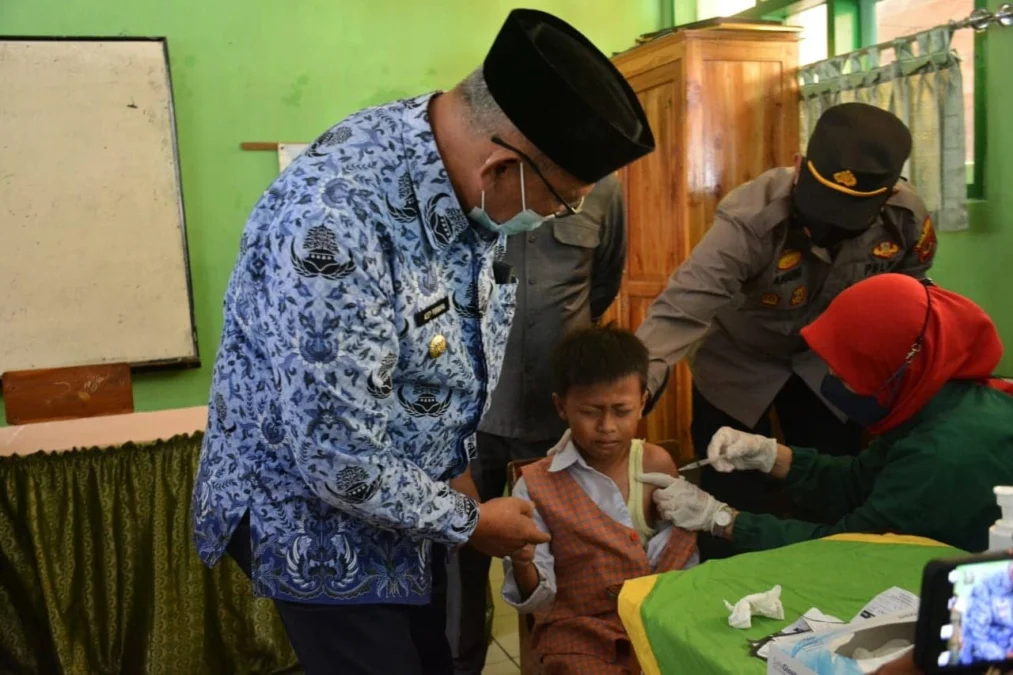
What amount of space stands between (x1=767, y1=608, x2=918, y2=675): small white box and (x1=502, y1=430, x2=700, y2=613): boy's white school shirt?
0.84 meters

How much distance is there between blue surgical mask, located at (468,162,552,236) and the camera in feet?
3.49

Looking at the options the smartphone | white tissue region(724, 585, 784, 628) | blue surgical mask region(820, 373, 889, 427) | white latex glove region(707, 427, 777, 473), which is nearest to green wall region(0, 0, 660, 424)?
white latex glove region(707, 427, 777, 473)

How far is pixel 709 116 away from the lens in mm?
3393

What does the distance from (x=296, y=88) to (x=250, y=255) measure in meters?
3.12

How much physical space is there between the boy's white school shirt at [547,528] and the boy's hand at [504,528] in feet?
1.58

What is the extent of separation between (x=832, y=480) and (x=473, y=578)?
1.01 m

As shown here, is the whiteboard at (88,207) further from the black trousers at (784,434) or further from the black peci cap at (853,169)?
the black peci cap at (853,169)

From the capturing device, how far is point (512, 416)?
2.29 meters

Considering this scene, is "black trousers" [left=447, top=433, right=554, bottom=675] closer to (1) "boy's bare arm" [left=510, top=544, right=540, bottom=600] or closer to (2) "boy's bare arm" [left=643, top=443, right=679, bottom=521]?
(2) "boy's bare arm" [left=643, top=443, right=679, bottom=521]

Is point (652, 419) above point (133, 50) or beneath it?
beneath

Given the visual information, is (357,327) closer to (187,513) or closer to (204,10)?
(187,513)

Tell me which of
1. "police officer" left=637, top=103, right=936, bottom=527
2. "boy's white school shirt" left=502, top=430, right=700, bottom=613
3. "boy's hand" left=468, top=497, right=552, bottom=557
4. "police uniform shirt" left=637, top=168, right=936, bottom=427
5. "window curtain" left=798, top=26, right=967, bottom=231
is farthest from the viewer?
"window curtain" left=798, top=26, right=967, bottom=231

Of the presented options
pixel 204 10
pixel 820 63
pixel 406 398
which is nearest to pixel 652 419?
pixel 820 63

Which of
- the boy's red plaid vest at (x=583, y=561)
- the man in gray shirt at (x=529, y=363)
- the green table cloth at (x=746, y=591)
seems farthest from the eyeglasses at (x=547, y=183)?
the man in gray shirt at (x=529, y=363)
